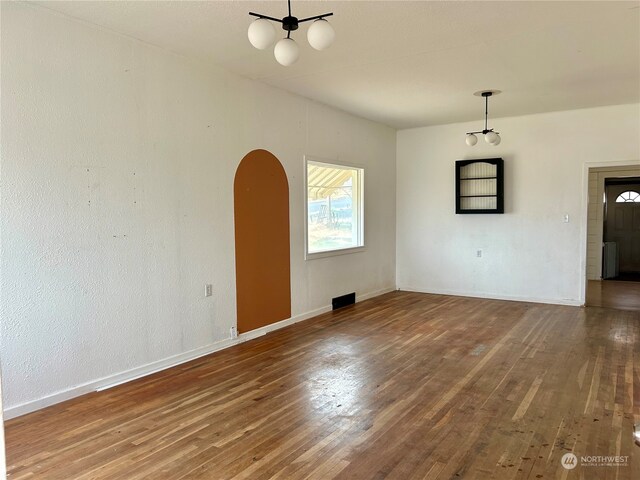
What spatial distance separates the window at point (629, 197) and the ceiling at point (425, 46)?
19.3 feet

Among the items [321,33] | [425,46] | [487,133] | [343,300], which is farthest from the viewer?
[343,300]

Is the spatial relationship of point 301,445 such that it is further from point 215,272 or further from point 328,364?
point 215,272

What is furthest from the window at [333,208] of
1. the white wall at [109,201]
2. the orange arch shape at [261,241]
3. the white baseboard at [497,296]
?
the white baseboard at [497,296]

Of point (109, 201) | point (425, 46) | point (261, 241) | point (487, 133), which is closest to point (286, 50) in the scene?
point (425, 46)

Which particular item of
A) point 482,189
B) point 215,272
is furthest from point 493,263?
point 215,272

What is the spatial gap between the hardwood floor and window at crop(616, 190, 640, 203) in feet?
23.5

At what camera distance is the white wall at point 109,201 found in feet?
10.1

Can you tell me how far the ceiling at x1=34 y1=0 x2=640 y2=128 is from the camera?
321 cm

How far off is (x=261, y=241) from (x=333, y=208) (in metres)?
1.78

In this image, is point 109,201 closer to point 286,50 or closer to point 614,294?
point 286,50

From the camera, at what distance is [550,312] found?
614 centimetres

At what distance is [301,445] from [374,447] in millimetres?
425

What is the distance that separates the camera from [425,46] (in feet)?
12.9

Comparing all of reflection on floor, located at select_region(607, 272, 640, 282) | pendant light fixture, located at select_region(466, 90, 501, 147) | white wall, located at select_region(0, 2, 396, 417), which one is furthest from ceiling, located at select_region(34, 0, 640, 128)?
reflection on floor, located at select_region(607, 272, 640, 282)
